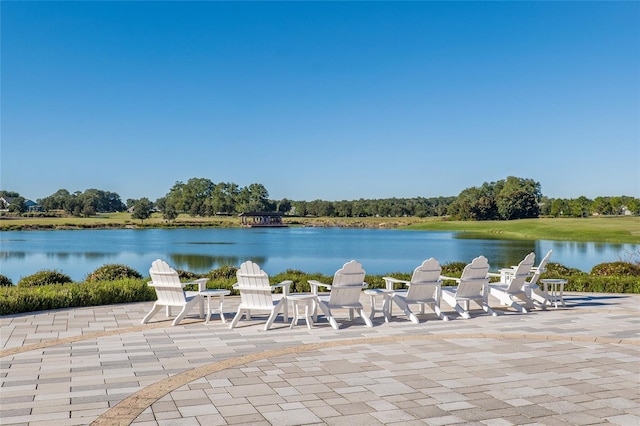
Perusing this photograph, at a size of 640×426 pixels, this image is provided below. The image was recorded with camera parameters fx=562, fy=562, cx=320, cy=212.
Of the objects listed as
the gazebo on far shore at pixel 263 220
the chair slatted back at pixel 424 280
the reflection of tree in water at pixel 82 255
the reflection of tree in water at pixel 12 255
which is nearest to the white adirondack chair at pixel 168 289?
the chair slatted back at pixel 424 280

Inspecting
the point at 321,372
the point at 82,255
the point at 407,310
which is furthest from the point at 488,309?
the point at 82,255

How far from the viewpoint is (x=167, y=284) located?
9.37 meters

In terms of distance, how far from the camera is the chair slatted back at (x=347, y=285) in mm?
9055

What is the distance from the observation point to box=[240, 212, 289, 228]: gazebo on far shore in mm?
102963

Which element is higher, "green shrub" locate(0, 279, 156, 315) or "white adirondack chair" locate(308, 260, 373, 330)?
"white adirondack chair" locate(308, 260, 373, 330)

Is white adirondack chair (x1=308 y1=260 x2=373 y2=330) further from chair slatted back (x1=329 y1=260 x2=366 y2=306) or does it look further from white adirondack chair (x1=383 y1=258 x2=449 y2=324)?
white adirondack chair (x1=383 y1=258 x2=449 y2=324)

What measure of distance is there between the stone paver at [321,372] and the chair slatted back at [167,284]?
0.42 metres

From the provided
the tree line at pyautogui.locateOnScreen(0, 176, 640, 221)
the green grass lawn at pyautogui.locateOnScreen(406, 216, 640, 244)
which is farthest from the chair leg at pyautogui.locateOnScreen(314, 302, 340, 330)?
the tree line at pyautogui.locateOnScreen(0, 176, 640, 221)

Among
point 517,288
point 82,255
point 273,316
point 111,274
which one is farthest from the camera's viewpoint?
point 82,255

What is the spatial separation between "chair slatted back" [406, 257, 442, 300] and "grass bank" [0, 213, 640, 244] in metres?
50.2

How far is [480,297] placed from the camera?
33.7ft

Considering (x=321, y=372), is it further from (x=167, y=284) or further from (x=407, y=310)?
(x=167, y=284)

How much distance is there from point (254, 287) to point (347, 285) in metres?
1.51

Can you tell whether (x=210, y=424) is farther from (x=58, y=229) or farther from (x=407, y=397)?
Result: (x=58, y=229)
